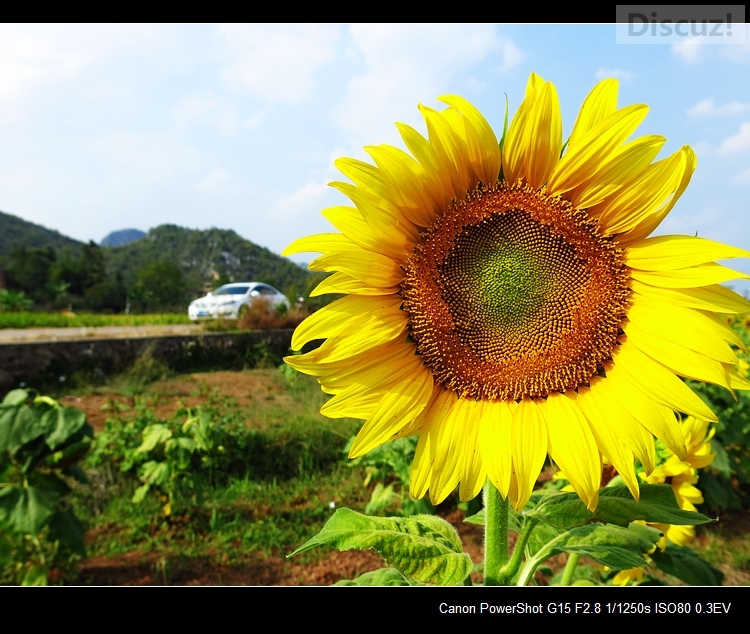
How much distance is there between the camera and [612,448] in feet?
3.10

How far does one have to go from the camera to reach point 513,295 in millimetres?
1067

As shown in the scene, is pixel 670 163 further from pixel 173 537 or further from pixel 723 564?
pixel 173 537

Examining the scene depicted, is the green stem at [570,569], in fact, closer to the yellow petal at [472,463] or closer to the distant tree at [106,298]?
the yellow petal at [472,463]

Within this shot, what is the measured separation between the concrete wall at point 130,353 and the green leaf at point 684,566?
8757mm

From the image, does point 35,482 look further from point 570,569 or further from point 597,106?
point 597,106

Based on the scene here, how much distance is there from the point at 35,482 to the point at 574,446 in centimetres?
304

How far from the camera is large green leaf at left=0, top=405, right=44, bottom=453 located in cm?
275

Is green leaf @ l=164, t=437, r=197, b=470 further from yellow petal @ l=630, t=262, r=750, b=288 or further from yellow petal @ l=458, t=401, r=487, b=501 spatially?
yellow petal @ l=630, t=262, r=750, b=288

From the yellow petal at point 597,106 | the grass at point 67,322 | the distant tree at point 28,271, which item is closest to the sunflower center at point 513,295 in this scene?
the yellow petal at point 597,106

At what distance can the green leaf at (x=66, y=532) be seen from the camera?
111 inches

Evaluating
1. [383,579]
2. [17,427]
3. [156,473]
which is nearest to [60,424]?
[17,427]

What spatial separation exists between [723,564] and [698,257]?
3264 mm

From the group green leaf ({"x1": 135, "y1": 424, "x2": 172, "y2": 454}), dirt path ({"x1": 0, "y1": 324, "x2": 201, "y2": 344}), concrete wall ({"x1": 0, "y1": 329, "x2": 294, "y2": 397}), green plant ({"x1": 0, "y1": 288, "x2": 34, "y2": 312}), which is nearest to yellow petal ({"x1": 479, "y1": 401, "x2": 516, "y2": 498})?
green leaf ({"x1": 135, "y1": 424, "x2": 172, "y2": 454})

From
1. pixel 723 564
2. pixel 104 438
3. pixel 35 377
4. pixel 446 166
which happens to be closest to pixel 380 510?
pixel 723 564
